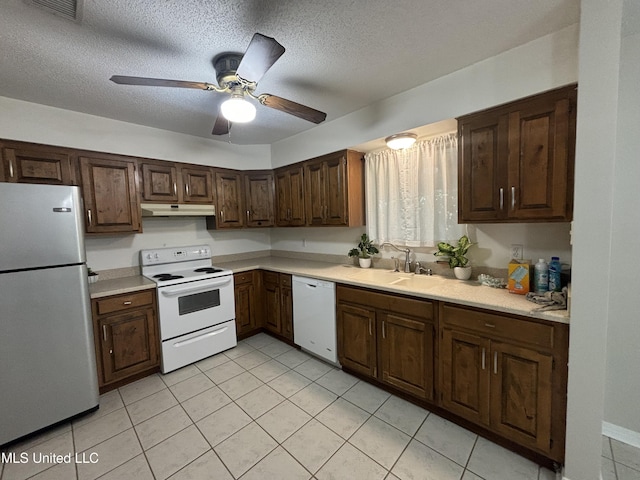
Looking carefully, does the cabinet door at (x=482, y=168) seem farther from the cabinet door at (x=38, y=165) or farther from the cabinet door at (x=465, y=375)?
the cabinet door at (x=38, y=165)

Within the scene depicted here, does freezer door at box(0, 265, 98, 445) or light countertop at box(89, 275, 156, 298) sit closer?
freezer door at box(0, 265, 98, 445)

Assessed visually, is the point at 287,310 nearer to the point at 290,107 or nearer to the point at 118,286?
the point at 118,286

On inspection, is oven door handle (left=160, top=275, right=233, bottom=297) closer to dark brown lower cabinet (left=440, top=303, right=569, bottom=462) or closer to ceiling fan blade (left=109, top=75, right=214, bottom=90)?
ceiling fan blade (left=109, top=75, right=214, bottom=90)

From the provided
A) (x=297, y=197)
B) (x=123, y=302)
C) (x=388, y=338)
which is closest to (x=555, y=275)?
(x=388, y=338)

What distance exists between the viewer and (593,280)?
1282 millimetres

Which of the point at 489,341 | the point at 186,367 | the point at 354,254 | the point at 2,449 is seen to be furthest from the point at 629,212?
the point at 2,449

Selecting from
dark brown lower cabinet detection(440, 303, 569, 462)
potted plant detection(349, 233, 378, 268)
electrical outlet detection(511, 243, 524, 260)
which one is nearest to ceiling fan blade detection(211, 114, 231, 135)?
potted plant detection(349, 233, 378, 268)

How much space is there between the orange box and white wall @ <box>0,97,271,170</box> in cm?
307

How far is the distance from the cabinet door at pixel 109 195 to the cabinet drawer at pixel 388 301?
225 cm

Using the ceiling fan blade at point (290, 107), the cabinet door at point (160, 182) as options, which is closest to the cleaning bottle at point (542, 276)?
the ceiling fan blade at point (290, 107)

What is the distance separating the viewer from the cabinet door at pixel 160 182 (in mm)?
2799

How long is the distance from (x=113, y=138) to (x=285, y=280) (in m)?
2.28

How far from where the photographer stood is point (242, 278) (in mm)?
3258

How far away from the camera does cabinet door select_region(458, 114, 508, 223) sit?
1758 millimetres
